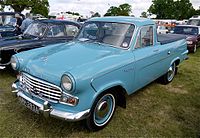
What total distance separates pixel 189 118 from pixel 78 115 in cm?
229

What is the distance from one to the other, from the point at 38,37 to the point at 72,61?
3.64 metres

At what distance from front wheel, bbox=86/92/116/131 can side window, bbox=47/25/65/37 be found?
12.8 feet

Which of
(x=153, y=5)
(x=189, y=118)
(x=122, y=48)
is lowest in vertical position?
(x=189, y=118)

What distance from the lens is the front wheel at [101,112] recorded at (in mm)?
3543

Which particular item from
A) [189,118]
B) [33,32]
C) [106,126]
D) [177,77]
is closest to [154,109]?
[189,118]

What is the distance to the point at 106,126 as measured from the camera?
3934 mm

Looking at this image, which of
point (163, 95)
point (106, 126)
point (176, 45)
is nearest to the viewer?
point (106, 126)

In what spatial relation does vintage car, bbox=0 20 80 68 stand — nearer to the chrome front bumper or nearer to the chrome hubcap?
the chrome front bumper

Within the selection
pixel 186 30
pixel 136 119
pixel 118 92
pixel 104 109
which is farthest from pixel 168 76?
pixel 186 30

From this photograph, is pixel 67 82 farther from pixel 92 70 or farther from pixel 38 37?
pixel 38 37

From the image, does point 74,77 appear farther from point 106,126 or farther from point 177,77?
point 177,77

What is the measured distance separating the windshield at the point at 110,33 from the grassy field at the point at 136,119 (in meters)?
1.32

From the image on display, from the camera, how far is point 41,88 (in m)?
3.50

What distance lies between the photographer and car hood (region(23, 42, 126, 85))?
11.0 feet
